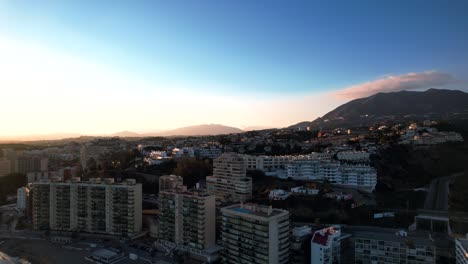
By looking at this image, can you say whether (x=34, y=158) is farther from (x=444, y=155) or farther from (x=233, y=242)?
A: (x=444, y=155)

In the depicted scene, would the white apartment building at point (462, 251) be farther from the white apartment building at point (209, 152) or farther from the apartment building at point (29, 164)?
the apartment building at point (29, 164)

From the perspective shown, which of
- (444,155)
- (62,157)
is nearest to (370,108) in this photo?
(444,155)

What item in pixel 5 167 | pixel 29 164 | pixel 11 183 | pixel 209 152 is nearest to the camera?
pixel 11 183

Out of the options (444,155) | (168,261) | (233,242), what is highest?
(444,155)

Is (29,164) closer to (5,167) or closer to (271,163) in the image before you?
(5,167)

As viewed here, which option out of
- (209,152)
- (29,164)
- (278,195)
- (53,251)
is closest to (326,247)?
(278,195)

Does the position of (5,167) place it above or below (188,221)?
above
